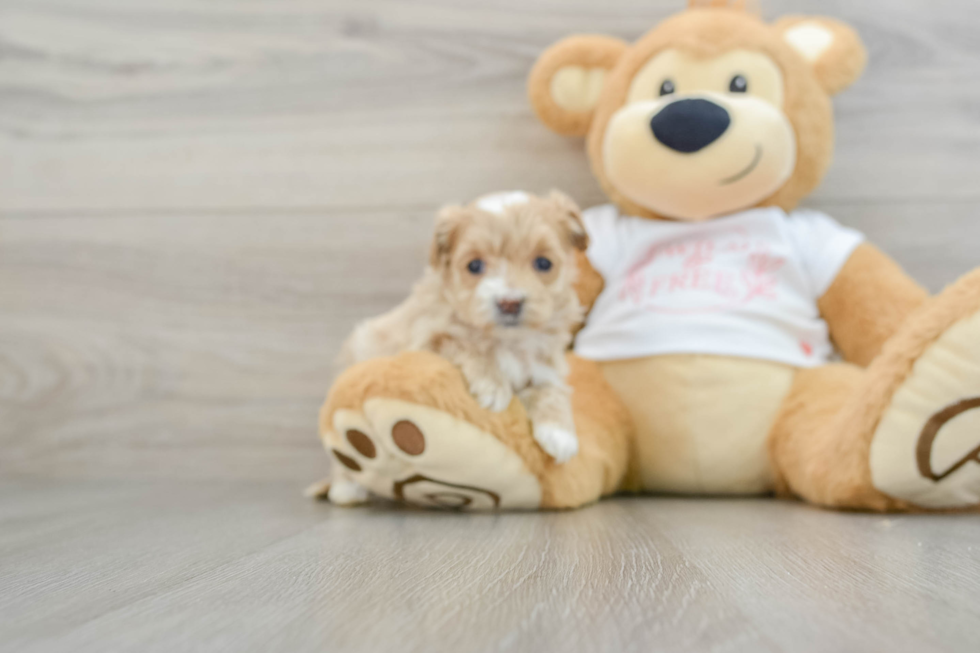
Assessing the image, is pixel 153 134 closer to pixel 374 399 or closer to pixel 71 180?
pixel 71 180

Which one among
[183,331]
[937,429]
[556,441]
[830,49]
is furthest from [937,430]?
[183,331]

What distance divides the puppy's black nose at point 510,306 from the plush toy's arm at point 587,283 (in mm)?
335

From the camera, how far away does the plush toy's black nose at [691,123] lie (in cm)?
100

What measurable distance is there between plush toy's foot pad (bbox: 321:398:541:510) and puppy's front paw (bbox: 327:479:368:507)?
117 mm

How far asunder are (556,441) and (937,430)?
0.42 m

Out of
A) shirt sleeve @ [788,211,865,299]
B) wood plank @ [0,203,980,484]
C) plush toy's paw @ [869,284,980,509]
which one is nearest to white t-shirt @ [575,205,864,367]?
shirt sleeve @ [788,211,865,299]

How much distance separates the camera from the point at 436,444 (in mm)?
831

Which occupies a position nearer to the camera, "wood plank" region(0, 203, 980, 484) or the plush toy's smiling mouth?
the plush toy's smiling mouth

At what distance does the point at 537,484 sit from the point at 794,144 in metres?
0.66

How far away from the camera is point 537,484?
0.89 m

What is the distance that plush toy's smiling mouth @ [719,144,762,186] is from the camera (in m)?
1.04

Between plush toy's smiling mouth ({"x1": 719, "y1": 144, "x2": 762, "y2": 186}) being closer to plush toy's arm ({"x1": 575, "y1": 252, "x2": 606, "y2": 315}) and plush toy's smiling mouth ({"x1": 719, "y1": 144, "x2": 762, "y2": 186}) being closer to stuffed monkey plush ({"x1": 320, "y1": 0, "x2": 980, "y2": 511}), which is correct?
stuffed monkey plush ({"x1": 320, "y1": 0, "x2": 980, "y2": 511})

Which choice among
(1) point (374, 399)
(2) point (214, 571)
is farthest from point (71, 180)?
(2) point (214, 571)

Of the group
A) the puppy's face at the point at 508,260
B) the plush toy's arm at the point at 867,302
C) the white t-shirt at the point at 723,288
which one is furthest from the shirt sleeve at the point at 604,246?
the plush toy's arm at the point at 867,302
